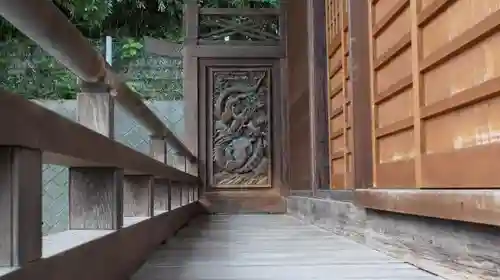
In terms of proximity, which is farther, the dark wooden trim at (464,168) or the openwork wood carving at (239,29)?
the openwork wood carving at (239,29)

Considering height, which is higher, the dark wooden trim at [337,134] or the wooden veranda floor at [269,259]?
the dark wooden trim at [337,134]

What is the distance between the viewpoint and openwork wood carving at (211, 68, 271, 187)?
600 cm

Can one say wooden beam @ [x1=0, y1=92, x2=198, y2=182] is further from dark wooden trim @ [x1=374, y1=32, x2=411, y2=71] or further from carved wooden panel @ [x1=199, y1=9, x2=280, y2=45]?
carved wooden panel @ [x1=199, y1=9, x2=280, y2=45]

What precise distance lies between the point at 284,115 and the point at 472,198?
14.8 ft

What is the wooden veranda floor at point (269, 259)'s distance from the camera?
1966mm

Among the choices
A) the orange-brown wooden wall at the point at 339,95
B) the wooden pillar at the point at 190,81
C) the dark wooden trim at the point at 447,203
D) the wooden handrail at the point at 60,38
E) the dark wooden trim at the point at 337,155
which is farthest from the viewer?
the wooden pillar at the point at 190,81

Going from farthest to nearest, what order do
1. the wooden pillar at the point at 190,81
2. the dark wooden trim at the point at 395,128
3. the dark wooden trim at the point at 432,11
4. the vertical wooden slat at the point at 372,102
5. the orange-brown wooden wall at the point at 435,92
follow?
the wooden pillar at the point at 190,81 → the vertical wooden slat at the point at 372,102 → the dark wooden trim at the point at 395,128 → the dark wooden trim at the point at 432,11 → the orange-brown wooden wall at the point at 435,92

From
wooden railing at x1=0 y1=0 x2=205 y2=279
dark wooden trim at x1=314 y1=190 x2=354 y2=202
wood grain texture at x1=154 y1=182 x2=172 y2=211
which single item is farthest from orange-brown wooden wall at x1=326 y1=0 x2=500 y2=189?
wood grain texture at x1=154 y1=182 x2=172 y2=211

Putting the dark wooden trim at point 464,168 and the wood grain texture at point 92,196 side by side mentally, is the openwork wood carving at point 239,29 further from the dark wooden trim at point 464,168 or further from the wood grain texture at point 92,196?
the wood grain texture at point 92,196

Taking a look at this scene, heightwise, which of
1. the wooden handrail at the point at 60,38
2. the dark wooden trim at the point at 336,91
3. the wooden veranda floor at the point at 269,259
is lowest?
the wooden veranda floor at the point at 269,259

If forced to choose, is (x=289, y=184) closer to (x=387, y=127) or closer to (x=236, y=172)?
(x=236, y=172)

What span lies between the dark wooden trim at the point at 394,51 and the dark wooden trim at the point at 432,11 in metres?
0.15

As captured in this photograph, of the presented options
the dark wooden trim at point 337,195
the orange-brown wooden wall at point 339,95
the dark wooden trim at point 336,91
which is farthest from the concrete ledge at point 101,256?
the dark wooden trim at point 336,91

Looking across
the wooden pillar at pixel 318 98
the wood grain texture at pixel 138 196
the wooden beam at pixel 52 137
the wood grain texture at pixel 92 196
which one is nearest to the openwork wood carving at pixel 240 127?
the wooden pillar at pixel 318 98
